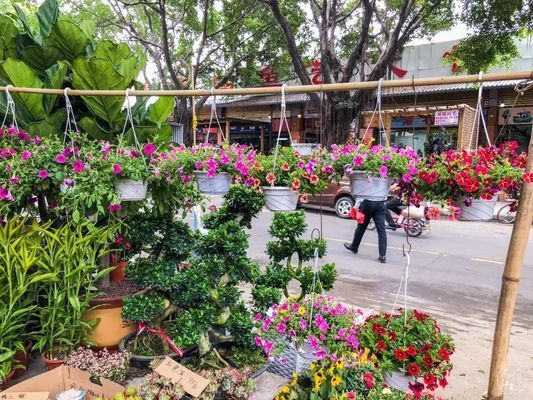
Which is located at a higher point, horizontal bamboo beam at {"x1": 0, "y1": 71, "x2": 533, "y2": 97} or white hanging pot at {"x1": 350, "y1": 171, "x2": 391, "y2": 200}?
horizontal bamboo beam at {"x1": 0, "y1": 71, "x2": 533, "y2": 97}

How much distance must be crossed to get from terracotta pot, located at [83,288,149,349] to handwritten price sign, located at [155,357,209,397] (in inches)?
31.7

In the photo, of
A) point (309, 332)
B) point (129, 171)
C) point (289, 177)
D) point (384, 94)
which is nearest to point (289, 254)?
point (309, 332)

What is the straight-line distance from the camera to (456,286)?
5.54m

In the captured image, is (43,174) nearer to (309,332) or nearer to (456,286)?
(309,332)

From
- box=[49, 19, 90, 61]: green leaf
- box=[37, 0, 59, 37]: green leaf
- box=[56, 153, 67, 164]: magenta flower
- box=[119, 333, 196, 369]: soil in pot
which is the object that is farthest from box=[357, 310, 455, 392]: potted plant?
box=[37, 0, 59, 37]: green leaf

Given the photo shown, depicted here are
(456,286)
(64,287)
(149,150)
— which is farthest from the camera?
(456,286)

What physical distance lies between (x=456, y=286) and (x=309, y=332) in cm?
399

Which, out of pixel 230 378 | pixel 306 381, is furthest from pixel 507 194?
pixel 230 378

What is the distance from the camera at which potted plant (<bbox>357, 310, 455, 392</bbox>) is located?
2.14 metres

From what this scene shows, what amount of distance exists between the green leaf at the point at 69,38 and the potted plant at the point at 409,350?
2.83 m

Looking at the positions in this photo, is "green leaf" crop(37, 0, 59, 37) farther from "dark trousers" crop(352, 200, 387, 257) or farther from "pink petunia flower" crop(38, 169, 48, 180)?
"dark trousers" crop(352, 200, 387, 257)

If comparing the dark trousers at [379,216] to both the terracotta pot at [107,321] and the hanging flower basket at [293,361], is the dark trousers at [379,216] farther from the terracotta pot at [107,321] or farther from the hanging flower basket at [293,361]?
the terracotta pot at [107,321]

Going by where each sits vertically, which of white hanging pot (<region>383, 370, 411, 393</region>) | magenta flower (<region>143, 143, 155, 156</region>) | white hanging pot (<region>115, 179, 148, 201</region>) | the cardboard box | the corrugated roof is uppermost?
the corrugated roof

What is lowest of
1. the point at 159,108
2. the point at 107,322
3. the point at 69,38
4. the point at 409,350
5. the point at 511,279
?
the point at 107,322
